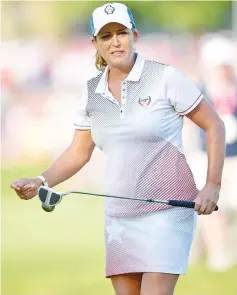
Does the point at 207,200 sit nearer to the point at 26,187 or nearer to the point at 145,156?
the point at 145,156

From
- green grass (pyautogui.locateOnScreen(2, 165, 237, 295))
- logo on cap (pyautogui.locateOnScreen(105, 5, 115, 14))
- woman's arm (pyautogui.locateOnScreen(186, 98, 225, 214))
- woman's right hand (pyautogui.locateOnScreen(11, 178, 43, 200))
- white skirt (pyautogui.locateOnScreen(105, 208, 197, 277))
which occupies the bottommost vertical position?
green grass (pyautogui.locateOnScreen(2, 165, 237, 295))

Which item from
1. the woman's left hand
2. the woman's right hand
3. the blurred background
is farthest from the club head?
the blurred background

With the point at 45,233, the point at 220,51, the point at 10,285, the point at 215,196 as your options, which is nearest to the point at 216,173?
the point at 215,196

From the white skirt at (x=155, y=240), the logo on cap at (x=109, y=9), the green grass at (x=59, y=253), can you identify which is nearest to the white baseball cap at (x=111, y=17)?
the logo on cap at (x=109, y=9)

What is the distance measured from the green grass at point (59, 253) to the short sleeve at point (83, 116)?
3434 millimetres

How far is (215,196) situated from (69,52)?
721cm

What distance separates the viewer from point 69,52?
12.2 meters

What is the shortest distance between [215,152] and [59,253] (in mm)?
5170

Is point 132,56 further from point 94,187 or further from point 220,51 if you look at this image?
point 94,187

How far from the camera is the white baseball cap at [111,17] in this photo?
5.20m

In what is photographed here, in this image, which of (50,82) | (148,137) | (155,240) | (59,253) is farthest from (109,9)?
(50,82)

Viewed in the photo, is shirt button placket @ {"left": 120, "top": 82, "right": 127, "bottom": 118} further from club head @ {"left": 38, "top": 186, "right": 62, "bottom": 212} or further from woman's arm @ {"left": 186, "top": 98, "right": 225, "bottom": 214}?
club head @ {"left": 38, "top": 186, "right": 62, "bottom": 212}

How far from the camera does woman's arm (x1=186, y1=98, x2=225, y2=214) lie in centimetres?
507

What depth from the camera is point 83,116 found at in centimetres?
543
